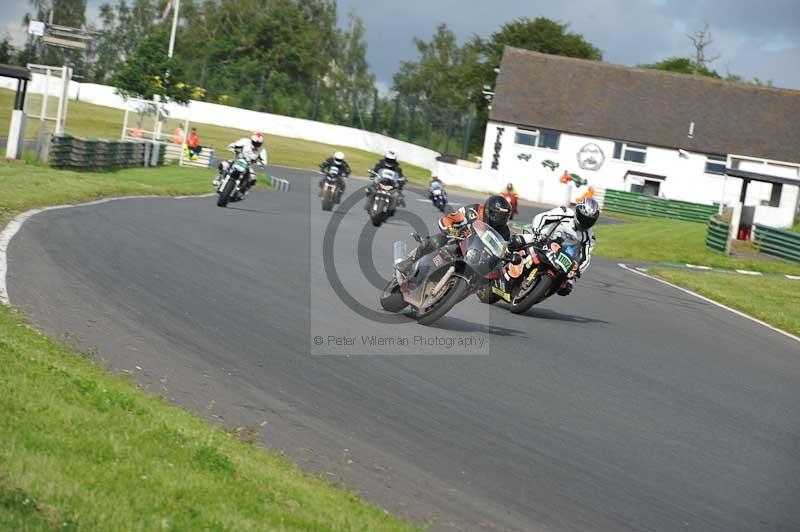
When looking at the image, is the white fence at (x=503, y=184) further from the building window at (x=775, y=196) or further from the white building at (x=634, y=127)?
the building window at (x=775, y=196)

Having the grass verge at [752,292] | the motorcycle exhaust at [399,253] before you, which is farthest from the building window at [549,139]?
the motorcycle exhaust at [399,253]

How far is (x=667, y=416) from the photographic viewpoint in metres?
9.11

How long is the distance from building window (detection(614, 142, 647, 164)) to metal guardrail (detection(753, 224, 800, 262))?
30.2 m

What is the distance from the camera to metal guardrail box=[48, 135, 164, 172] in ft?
86.9

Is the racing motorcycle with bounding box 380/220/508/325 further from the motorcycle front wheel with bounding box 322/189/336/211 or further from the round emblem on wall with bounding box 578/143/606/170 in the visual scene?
the round emblem on wall with bounding box 578/143/606/170

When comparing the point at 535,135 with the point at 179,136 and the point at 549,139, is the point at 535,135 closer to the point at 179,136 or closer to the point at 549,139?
the point at 549,139

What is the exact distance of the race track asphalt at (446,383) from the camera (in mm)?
6414

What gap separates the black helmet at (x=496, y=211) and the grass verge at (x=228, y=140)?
4084 cm

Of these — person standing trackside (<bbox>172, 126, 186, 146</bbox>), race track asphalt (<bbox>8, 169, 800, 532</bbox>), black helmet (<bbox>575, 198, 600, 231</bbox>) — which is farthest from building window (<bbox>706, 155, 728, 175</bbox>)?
black helmet (<bbox>575, 198, 600, 231</bbox>)

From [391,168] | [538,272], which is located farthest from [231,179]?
[538,272]

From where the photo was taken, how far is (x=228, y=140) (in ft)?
200

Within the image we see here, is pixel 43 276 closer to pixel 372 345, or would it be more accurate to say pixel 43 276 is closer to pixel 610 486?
pixel 372 345

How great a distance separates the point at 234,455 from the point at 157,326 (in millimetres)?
3592

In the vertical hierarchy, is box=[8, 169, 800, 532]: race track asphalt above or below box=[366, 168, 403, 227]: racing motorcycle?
below
